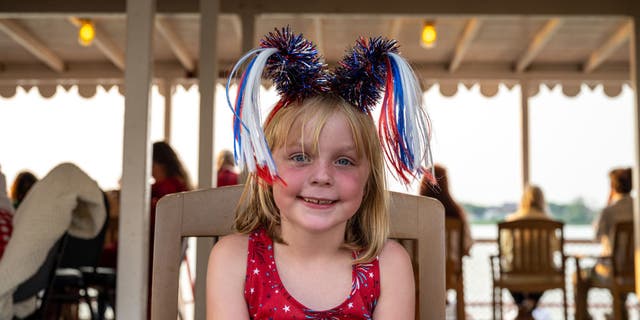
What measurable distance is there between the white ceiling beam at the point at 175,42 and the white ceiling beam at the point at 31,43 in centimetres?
131

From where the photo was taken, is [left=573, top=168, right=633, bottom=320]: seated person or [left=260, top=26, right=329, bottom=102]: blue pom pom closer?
[left=260, top=26, right=329, bottom=102]: blue pom pom

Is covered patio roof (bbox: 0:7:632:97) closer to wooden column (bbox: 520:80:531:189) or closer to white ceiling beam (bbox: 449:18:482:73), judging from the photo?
white ceiling beam (bbox: 449:18:482:73)

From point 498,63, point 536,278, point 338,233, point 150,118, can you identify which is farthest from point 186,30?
point 338,233

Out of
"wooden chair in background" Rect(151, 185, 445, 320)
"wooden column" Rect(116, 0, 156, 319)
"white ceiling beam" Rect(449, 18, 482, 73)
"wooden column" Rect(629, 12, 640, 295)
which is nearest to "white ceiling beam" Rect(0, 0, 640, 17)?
"wooden column" Rect(629, 12, 640, 295)

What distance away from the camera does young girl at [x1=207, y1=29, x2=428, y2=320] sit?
3.98 feet

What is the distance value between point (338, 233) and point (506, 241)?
14.5 ft

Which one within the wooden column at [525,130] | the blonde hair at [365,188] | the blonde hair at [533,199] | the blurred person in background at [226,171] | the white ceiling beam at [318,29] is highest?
the white ceiling beam at [318,29]

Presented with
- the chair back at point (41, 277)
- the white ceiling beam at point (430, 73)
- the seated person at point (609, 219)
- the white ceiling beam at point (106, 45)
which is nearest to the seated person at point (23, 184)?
the white ceiling beam at point (106, 45)

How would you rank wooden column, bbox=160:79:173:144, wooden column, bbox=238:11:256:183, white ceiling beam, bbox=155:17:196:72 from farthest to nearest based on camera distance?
wooden column, bbox=160:79:173:144 → white ceiling beam, bbox=155:17:196:72 → wooden column, bbox=238:11:256:183

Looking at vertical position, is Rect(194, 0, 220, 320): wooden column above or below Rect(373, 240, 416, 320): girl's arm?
above

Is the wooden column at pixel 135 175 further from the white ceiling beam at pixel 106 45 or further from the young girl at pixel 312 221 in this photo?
the white ceiling beam at pixel 106 45

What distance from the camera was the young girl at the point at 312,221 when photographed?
1214 mm

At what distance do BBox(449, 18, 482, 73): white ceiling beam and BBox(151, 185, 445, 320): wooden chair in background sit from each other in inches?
229

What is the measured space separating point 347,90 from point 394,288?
0.33 m
